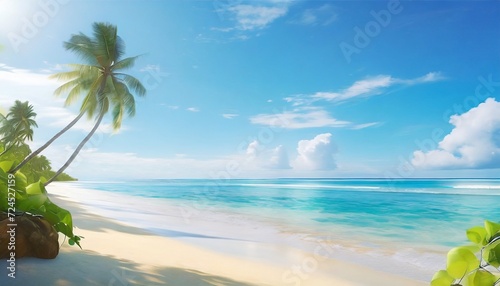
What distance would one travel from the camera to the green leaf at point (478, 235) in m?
0.55

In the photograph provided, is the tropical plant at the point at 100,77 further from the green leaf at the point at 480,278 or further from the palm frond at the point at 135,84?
the green leaf at the point at 480,278

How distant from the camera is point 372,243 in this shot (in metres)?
10.8

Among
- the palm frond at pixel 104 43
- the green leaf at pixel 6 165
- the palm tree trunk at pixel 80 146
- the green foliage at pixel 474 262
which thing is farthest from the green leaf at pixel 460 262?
the palm frond at pixel 104 43

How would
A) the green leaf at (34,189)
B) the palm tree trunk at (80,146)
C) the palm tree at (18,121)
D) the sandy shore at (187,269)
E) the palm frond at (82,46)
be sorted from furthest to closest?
the palm tree at (18,121) < the palm frond at (82,46) < the palm tree trunk at (80,146) < the sandy shore at (187,269) < the green leaf at (34,189)

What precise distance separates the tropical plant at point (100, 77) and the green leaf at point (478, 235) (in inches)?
505

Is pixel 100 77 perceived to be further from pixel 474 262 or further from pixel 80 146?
pixel 474 262

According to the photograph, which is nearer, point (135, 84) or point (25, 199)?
point (25, 199)

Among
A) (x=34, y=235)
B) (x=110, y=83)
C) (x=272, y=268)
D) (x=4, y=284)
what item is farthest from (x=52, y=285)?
(x=110, y=83)

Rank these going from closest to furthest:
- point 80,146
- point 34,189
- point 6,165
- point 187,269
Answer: point 34,189, point 6,165, point 187,269, point 80,146

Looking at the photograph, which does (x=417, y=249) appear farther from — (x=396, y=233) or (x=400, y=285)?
(x=400, y=285)

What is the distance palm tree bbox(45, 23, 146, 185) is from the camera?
1223 centimetres

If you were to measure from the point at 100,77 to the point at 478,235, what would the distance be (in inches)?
543

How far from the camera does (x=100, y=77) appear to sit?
1262 centimetres

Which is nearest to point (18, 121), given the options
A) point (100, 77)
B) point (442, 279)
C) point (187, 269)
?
point (100, 77)
